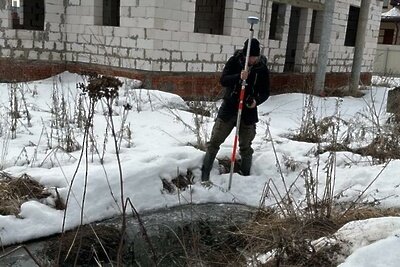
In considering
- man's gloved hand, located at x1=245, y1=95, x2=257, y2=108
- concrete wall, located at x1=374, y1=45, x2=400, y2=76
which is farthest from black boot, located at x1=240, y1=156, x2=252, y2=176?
concrete wall, located at x1=374, y1=45, x2=400, y2=76

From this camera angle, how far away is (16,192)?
167 inches

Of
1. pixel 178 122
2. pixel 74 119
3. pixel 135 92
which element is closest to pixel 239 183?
pixel 178 122

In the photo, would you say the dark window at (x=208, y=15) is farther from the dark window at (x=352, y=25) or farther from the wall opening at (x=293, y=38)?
the dark window at (x=352, y=25)

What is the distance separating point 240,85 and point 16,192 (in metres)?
2.64

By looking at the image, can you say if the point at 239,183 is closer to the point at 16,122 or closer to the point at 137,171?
the point at 137,171

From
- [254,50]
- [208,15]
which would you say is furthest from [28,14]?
[254,50]

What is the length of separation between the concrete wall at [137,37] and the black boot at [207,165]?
4313 mm

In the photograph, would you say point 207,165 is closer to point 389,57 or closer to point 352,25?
point 352,25

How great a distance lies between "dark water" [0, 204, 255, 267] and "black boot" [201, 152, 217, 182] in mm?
447

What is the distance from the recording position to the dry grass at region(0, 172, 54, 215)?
400cm

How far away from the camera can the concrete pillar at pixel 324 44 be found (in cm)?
1159

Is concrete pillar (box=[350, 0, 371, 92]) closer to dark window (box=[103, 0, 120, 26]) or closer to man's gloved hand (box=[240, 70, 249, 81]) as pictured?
dark window (box=[103, 0, 120, 26])

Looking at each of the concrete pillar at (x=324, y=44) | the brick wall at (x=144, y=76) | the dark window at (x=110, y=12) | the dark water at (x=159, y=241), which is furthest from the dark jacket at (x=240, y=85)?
the concrete pillar at (x=324, y=44)

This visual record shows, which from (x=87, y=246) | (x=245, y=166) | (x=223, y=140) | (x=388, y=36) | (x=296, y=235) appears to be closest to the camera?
(x=296, y=235)
